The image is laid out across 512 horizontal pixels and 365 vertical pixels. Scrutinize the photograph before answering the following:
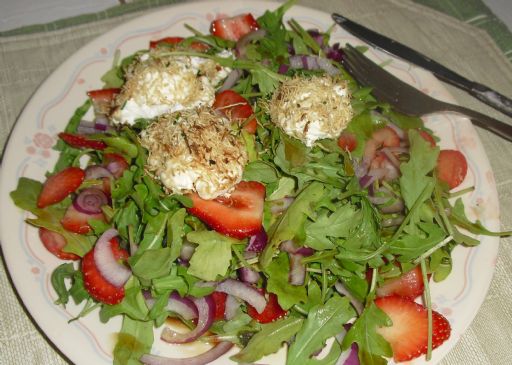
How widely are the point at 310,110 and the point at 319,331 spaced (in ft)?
2.69

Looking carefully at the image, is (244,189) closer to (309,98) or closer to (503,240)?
(309,98)

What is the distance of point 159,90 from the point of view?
208cm

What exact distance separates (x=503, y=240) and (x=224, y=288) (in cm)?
130

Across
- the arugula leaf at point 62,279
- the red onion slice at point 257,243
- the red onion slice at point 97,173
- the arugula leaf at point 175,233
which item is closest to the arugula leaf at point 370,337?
the red onion slice at point 257,243

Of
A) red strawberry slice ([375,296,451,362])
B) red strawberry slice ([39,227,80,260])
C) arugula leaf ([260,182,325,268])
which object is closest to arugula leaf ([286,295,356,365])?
red strawberry slice ([375,296,451,362])

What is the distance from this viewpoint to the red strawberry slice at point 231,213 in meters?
1.87

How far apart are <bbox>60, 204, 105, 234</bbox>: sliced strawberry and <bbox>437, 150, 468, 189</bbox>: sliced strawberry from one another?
4.67ft

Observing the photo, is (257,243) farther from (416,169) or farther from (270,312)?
(416,169)

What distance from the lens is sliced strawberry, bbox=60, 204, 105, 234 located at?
1955 mm

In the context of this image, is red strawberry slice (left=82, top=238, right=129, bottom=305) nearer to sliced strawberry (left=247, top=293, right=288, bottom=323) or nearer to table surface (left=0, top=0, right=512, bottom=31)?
sliced strawberry (left=247, top=293, right=288, bottom=323)

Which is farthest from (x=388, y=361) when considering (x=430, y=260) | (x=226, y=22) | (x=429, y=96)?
(x=226, y=22)

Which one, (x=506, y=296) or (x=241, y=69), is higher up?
(x=241, y=69)

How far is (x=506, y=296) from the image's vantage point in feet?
7.11

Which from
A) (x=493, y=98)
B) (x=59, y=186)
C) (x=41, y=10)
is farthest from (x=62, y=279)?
(x=493, y=98)
